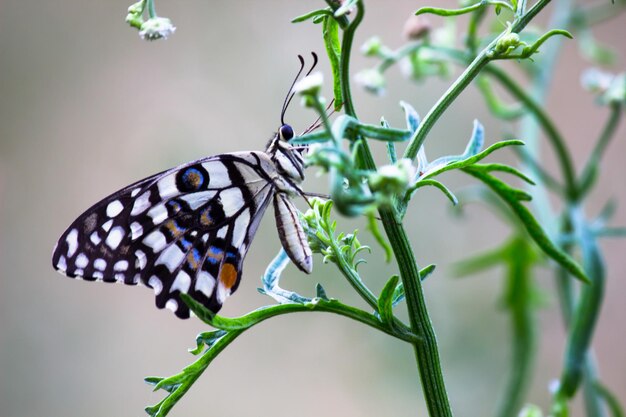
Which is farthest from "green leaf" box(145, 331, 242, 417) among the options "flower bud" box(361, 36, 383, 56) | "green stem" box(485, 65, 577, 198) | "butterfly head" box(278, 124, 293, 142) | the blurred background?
the blurred background

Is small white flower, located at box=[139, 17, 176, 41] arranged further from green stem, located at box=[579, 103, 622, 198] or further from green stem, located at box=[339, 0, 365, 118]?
green stem, located at box=[579, 103, 622, 198]

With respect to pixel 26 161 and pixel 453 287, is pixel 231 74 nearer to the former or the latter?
pixel 26 161

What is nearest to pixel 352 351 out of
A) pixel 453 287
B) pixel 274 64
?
pixel 453 287


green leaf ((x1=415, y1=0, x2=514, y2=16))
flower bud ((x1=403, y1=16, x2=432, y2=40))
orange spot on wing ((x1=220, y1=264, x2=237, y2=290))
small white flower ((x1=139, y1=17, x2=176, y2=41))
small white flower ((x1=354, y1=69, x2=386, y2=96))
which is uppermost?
flower bud ((x1=403, y1=16, x2=432, y2=40))

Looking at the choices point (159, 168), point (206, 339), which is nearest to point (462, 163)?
point (206, 339)

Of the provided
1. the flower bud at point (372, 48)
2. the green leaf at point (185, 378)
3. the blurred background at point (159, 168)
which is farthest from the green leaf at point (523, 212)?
the blurred background at point (159, 168)

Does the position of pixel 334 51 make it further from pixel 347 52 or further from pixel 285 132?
pixel 285 132
